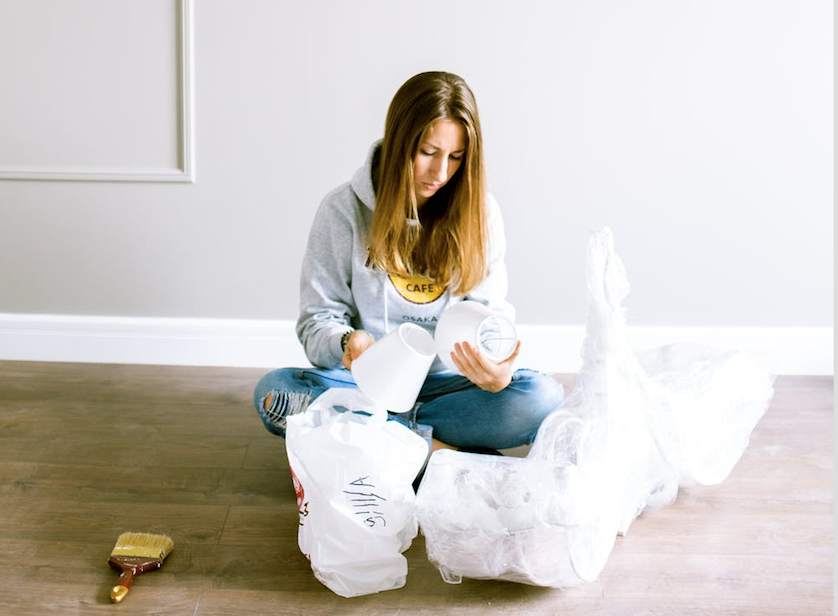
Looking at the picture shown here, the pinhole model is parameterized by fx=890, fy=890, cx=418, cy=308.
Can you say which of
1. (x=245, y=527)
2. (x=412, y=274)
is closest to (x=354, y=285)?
(x=412, y=274)

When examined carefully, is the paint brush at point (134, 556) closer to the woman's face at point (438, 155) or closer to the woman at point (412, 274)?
Result: the woman at point (412, 274)

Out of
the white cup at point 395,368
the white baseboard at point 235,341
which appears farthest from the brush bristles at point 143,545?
the white baseboard at point 235,341

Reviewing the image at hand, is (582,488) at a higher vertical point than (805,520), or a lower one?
higher

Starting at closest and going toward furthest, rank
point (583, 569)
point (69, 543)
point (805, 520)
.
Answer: point (583, 569) < point (69, 543) < point (805, 520)

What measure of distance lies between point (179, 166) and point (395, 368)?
3.53ft

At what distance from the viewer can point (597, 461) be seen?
4.33 ft

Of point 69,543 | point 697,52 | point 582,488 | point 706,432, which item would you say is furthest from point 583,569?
point 697,52

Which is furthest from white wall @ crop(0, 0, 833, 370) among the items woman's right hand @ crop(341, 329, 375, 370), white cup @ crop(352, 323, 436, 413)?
white cup @ crop(352, 323, 436, 413)

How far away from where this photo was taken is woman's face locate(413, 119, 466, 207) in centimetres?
140

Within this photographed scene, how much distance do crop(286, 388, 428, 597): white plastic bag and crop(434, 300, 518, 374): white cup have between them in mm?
169

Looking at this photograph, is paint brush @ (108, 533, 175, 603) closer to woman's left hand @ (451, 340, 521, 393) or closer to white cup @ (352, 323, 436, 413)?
white cup @ (352, 323, 436, 413)

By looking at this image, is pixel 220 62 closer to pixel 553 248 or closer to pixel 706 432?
pixel 553 248

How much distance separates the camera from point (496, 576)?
123cm

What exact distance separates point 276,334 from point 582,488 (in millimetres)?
1150
